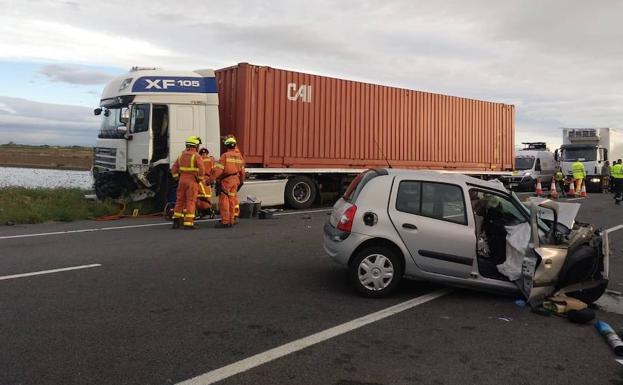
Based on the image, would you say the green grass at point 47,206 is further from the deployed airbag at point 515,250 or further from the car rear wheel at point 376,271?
the deployed airbag at point 515,250

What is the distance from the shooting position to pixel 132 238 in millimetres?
9461

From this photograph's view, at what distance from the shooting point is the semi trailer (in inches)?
505

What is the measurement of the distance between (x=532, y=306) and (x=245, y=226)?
680 centimetres

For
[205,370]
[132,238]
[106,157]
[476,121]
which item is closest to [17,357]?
[205,370]

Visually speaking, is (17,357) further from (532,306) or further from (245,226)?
(245,226)

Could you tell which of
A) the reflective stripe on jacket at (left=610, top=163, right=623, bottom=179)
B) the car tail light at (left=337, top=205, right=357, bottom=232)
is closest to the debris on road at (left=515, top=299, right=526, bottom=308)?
the car tail light at (left=337, top=205, right=357, bottom=232)

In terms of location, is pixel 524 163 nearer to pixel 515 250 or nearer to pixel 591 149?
pixel 591 149

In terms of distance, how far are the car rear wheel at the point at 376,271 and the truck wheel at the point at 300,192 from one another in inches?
363

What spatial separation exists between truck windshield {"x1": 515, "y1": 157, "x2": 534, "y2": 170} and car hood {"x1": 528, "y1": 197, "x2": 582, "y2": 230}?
2230 centimetres

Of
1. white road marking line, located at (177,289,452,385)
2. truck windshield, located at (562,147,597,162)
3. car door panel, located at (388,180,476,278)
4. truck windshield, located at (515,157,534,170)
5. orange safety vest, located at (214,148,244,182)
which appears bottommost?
white road marking line, located at (177,289,452,385)

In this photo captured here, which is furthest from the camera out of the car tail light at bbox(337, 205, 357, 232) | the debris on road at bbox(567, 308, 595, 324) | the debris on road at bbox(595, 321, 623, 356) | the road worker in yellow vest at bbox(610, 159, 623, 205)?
Answer: the road worker in yellow vest at bbox(610, 159, 623, 205)

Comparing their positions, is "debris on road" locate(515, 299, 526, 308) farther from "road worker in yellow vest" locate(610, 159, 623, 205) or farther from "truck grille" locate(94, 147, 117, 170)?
"road worker in yellow vest" locate(610, 159, 623, 205)

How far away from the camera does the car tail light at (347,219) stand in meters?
5.90

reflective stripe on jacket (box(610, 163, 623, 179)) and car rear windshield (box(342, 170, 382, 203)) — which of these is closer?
car rear windshield (box(342, 170, 382, 203))
